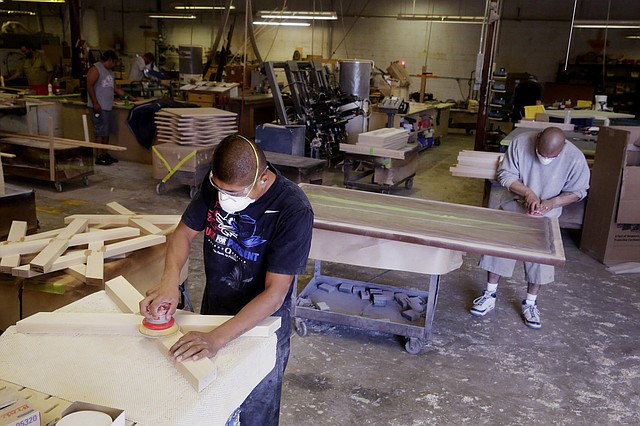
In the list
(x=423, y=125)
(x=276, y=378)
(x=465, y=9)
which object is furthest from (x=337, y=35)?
(x=276, y=378)

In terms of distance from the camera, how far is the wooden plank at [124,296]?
1.87m

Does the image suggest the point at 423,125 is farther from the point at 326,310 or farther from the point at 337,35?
the point at 326,310

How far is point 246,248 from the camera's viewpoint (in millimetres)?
2018

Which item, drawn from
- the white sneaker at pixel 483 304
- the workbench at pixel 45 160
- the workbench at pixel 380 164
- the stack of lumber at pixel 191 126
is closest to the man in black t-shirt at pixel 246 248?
the white sneaker at pixel 483 304

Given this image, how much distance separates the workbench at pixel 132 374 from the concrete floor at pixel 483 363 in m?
1.32

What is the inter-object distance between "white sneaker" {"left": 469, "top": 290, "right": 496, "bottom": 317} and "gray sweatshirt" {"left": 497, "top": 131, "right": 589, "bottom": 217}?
2.25 ft

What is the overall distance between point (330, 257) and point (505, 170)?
150cm

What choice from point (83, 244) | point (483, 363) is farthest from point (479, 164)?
point (83, 244)

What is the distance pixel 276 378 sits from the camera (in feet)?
6.78

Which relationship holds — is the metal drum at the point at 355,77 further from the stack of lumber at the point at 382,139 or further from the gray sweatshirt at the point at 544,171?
the gray sweatshirt at the point at 544,171

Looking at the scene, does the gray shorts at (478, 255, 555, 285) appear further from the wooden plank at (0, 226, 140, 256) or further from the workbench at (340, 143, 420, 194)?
the workbench at (340, 143, 420, 194)

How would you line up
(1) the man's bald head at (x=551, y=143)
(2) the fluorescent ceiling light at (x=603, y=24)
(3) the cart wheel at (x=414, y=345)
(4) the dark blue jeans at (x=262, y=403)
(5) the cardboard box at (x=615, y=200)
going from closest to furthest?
(4) the dark blue jeans at (x=262, y=403)
(3) the cart wheel at (x=414, y=345)
(1) the man's bald head at (x=551, y=143)
(5) the cardboard box at (x=615, y=200)
(2) the fluorescent ceiling light at (x=603, y=24)

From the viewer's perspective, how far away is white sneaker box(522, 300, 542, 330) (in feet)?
12.8

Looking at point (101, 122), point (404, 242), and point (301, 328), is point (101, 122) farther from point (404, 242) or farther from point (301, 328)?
point (404, 242)
